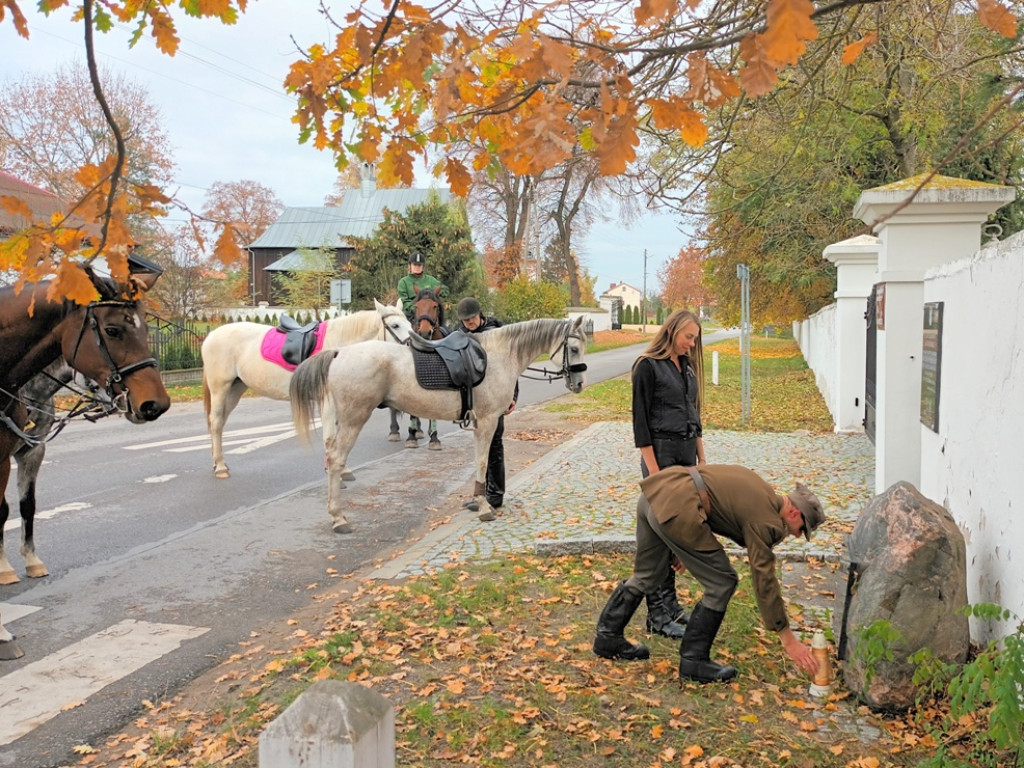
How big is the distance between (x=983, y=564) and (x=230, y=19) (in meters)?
4.49

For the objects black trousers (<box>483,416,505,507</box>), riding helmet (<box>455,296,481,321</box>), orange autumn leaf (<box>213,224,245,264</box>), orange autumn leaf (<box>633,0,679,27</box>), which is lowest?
black trousers (<box>483,416,505,507</box>)

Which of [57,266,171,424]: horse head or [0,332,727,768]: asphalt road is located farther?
[57,266,171,424]: horse head

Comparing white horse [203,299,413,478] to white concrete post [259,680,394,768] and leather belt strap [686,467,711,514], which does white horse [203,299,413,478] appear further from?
white concrete post [259,680,394,768]

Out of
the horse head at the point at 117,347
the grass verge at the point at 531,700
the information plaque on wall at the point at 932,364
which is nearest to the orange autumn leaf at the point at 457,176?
the horse head at the point at 117,347

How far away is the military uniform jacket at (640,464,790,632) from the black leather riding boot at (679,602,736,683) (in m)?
0.37

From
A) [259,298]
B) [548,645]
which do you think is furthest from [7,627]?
[259,298]

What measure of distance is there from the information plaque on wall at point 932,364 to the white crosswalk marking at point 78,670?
5.14 metres

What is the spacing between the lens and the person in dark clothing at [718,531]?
385cm

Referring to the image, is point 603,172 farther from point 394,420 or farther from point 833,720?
point 394,420

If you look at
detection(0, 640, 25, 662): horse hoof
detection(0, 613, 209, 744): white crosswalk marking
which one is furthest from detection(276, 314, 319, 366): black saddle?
detection(0, 640, 25, 662): horse hoof

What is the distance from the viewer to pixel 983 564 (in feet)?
13.8

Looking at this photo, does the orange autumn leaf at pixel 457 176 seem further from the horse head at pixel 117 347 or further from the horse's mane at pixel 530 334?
the horse's mane at pixel 530 334

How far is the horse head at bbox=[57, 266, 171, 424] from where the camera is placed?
5.21 metres

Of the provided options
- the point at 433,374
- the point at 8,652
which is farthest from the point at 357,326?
the point at 8,652
